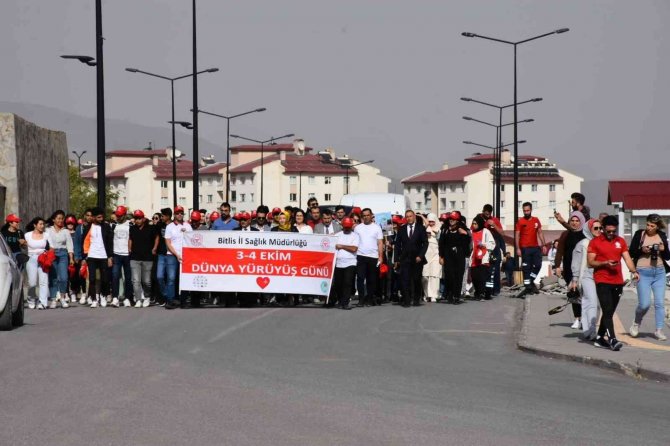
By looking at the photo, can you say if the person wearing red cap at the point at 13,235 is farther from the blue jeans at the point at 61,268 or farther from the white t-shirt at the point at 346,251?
the white t-shirt at the point at 346,251

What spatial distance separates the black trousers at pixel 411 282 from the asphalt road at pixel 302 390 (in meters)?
5.77

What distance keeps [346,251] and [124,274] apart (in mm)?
3981

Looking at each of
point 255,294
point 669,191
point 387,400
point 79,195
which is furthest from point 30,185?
point 79,195

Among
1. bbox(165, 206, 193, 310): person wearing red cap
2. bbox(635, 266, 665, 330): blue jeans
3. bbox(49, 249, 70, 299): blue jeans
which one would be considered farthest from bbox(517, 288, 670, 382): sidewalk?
bbox(49, 249, 70, 299): blue jeans

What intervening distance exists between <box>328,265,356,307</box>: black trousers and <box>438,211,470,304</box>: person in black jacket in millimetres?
2300

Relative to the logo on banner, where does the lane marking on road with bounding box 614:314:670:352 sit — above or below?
below

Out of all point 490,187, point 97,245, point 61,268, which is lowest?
point 61,268

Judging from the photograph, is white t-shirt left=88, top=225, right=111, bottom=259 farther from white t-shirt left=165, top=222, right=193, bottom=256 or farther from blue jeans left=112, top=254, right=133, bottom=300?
white t-shirt left=165, top=222, right=193, bottom=256

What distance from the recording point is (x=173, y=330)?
18719 mm

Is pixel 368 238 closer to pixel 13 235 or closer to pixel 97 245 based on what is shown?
pixel 97 245

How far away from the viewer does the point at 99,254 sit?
24828mm

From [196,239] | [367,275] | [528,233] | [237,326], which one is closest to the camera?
[237,326]

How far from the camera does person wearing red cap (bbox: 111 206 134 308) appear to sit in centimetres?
2486

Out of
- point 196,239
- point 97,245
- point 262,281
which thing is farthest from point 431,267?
point 97,245
